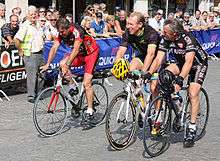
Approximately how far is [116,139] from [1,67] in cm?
462

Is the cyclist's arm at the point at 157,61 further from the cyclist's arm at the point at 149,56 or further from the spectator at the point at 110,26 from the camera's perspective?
the spectator at the point at 110,26

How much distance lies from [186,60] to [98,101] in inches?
87.2

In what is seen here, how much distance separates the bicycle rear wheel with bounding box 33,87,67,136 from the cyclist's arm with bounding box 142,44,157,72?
1.47 meters

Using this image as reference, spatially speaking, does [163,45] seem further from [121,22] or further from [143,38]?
[121,22]

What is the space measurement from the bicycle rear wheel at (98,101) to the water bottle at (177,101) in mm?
1771

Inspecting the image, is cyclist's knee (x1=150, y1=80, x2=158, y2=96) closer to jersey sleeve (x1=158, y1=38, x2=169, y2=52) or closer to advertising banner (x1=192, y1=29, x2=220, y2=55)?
jersey sleeve (x1=158, y1=38, x2=169, y2=52)

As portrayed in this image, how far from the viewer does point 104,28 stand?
14641 mm

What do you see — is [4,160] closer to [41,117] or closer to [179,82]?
[41,117]

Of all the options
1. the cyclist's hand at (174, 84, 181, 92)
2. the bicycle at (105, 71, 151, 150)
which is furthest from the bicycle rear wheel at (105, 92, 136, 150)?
the cyclist's hand at (174, 84, 181, 92)

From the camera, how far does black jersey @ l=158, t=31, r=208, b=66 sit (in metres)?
6.79

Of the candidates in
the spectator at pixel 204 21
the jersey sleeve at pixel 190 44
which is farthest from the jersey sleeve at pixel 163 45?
the spectator at pixel 204 21

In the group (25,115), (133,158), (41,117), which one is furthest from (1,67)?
(133,158)

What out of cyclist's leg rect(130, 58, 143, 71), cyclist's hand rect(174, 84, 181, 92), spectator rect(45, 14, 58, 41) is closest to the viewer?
cyclist's hand rect(174, 84, 181, 92)

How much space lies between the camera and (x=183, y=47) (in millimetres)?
6855
